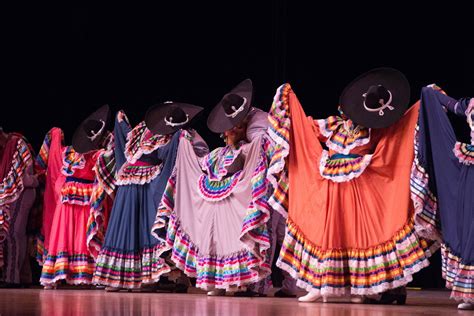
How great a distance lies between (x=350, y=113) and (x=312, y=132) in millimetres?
440

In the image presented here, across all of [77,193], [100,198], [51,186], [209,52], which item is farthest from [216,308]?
[209,52]

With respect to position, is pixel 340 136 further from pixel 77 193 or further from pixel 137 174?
pixel 77 193

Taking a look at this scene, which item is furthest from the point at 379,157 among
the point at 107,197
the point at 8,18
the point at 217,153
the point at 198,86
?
the point at 8,18

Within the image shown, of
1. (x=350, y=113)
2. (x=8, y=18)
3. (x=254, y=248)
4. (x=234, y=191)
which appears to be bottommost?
(x=254, y=248)

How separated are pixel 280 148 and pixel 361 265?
1114mm

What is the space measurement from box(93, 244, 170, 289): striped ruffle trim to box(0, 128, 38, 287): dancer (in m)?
1.22

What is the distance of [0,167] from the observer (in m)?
8.46

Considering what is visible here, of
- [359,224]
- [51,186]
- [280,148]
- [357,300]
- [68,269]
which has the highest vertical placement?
[280,148]

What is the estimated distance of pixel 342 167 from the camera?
5930 millimetres

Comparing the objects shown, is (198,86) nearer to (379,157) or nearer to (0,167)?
(0,167)

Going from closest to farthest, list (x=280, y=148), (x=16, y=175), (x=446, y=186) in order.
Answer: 1. (x=446, y=186)
2. (x=280, y=148)
3. (x=16, y=175)

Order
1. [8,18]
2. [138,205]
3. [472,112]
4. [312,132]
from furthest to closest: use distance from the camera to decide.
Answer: [8,18] < [138,205] < [312,132] < [472,112]

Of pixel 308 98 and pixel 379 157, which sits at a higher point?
pixel 308 98

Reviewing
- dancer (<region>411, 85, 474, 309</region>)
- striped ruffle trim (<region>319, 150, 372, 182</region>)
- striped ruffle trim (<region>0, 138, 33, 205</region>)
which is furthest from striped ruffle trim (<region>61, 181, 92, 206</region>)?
dancer (<region>411, 85, 474, 309</region>)
